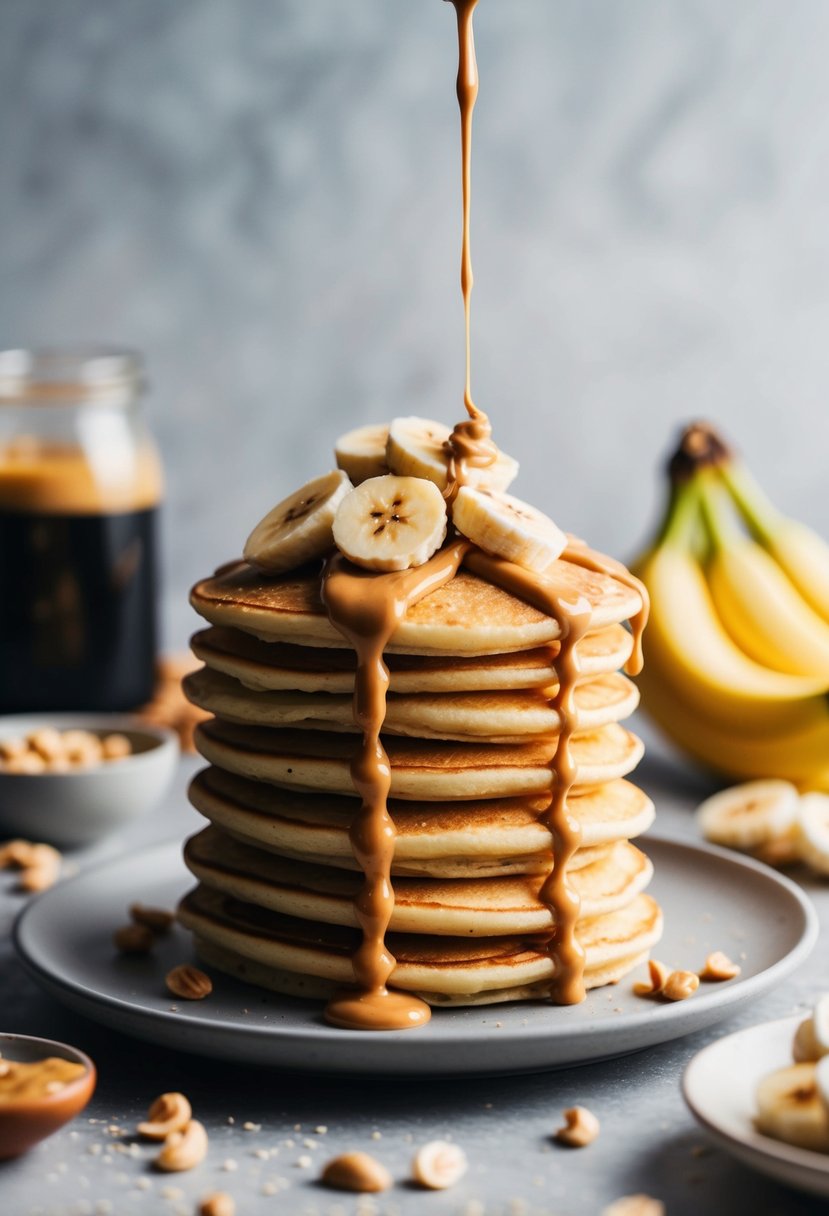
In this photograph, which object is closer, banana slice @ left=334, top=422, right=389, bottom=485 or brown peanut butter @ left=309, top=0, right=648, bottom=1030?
brown peanut butter @ left=309, top=0, right=648, bottom=1030

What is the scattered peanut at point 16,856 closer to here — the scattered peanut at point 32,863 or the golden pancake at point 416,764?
the scattered peanut at point 32,863

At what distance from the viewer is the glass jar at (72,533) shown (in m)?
3.18

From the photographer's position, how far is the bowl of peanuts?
2.63 m

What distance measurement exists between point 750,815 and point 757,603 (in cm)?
62

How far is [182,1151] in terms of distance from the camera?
155 centimetres

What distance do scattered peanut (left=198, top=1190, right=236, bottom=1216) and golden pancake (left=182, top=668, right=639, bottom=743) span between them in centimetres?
51

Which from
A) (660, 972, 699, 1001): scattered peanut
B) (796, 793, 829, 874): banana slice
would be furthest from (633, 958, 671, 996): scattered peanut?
(796, 793, 829, 874): banana slice

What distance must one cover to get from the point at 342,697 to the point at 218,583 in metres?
0.28

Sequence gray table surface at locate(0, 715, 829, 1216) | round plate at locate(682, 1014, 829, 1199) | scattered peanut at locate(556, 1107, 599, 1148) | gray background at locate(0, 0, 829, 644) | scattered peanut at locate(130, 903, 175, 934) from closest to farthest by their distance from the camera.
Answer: round plate at locate(682, 1014, 829, 1199)
gray table surface at locate(0, 715, 829, 1216)
scattered peanut at locate(556, 1107, 599, 1148)
scattered peanut at locate(130, 903, 175, 934)
gray background at locate(0, 0, 829, 644)

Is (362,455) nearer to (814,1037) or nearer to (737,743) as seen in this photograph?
(814,1037)

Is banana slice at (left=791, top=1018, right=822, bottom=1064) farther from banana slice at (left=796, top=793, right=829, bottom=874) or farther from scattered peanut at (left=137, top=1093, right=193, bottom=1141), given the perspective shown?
banana slice at (left=796, top=793, right=829, bottom=874)

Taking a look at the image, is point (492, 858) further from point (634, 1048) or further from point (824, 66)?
point (824, 66)

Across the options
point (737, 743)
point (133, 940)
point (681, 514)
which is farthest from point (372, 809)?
point (681, 514)

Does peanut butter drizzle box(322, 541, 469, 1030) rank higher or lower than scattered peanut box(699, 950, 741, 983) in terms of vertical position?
higher
